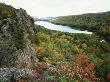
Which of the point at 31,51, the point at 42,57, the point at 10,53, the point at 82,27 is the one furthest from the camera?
the point at 82,27

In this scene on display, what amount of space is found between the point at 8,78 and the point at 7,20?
14152mm

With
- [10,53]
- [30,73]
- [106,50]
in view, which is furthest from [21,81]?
[106,50]

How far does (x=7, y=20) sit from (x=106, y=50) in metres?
54.0

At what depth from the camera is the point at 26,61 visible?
27.2 meters

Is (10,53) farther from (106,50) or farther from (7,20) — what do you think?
(106,50)

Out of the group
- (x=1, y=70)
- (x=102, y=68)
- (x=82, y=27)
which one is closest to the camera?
(x=1, y=70)

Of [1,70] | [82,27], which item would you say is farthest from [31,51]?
[82,27]

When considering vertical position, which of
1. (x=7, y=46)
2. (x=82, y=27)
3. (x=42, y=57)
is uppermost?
(x=7, y=46)

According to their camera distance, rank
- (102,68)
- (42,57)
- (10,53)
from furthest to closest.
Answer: (42,57) < (102,68) < (10,53)

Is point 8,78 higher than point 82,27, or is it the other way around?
point 8,78

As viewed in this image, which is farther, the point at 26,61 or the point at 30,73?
the point at 26,61

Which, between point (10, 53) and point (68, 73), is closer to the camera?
point (68, 73)

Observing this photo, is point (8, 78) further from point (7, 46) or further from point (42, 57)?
point (42, 57)

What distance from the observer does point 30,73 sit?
16.4m
